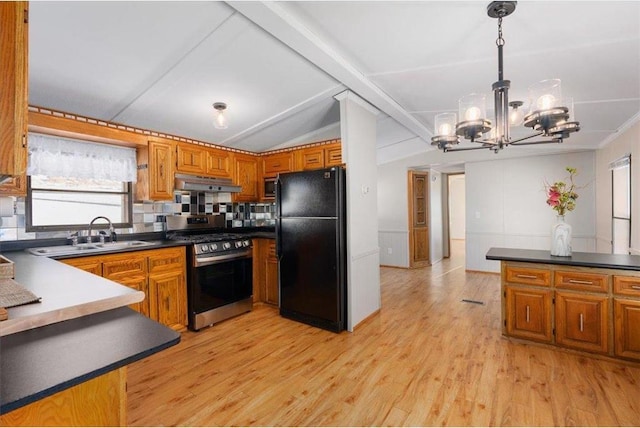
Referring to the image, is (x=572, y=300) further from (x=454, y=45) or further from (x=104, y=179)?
(x=104, y=179)

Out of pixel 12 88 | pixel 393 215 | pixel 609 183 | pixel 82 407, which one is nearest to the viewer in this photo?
pixel 12 88

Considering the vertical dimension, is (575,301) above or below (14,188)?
below

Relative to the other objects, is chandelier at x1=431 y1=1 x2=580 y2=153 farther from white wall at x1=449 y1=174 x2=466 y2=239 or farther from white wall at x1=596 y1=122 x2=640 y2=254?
white wall at x1=449 y1=174 x2=466 y2=239

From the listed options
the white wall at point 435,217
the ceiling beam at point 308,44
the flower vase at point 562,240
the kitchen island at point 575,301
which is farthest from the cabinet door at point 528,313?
the white wall at point 435,217

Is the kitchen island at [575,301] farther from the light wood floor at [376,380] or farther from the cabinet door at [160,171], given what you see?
the cabinet door at [160,171]

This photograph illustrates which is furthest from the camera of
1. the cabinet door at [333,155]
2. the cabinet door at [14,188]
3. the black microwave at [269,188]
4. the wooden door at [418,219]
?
the wooden door at [418,219]

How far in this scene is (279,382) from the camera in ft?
7.22

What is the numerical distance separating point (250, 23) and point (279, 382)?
2.42m

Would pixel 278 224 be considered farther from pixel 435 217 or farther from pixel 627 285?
pixel 435 217

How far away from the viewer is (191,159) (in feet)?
11.8

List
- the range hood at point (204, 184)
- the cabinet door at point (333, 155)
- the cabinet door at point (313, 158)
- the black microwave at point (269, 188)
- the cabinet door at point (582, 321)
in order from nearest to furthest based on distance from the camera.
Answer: the cabinet door at point (582, 321) → the range hood at point (204, 184) → the cabinet door at point (333, 155) → the cabinet door at point (313, 158) → the black microwave at point (269, 188)

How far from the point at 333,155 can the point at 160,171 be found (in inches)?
75.0

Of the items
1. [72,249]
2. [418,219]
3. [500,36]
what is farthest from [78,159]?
[418,219]

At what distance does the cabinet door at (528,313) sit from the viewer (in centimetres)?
264
